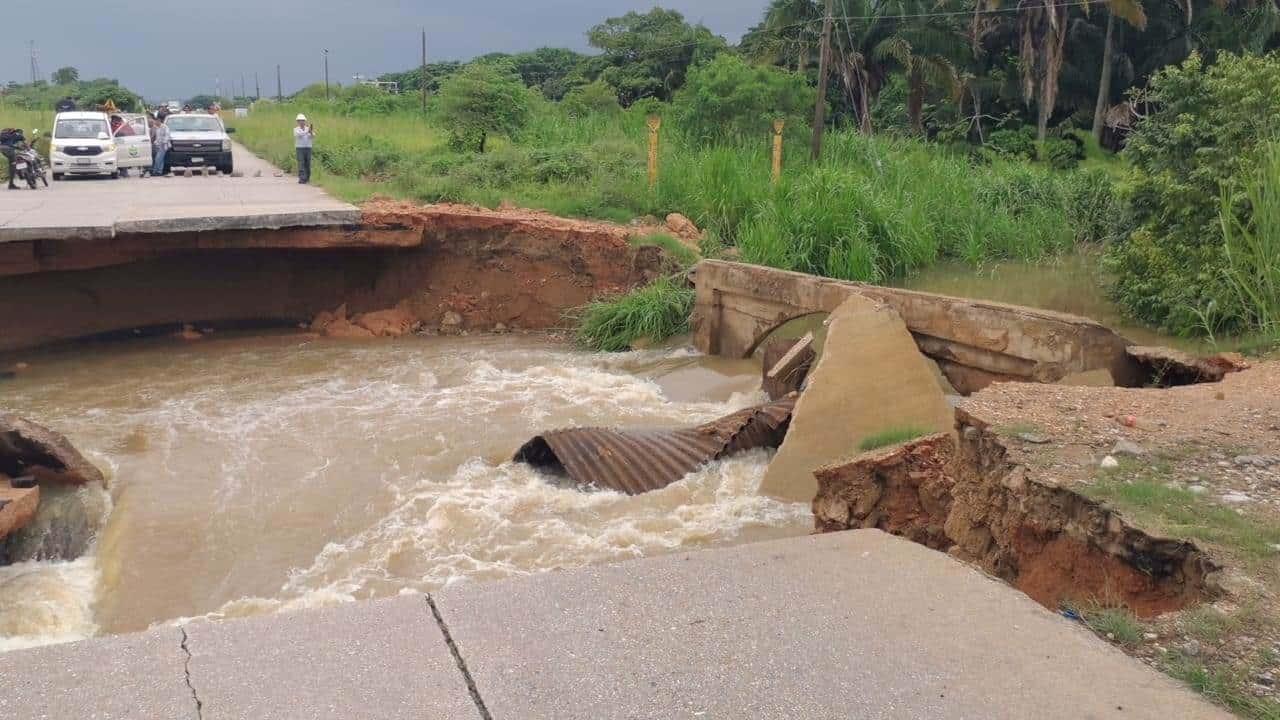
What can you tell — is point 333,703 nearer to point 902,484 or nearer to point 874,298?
point 902,484

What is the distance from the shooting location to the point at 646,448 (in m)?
8.02

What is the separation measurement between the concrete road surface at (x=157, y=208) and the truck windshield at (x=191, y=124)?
12.4ft

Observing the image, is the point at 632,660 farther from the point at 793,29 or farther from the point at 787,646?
the point at 793,29

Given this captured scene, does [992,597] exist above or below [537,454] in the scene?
above

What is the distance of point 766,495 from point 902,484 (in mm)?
1720

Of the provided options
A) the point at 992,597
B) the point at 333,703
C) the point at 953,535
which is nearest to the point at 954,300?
the point at 953,535

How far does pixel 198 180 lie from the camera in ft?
72.3

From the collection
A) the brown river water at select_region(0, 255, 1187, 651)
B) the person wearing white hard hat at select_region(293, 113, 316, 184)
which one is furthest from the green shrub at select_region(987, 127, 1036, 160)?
the person wearing white hard hat at select_region(293, 113, 316, 184)

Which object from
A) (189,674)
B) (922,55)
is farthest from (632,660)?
(922,55)

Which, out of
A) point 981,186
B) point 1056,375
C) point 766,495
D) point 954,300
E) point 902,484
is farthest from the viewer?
point 981,186

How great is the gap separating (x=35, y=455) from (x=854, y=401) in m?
6.16

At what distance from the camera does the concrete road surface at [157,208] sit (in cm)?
1346

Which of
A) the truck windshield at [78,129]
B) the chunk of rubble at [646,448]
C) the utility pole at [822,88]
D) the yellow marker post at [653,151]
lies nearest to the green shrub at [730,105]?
the utility pole at [822,88]

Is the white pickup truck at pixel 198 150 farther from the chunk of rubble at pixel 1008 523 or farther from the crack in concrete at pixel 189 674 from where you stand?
the crack in concrete at pixel 189 674
